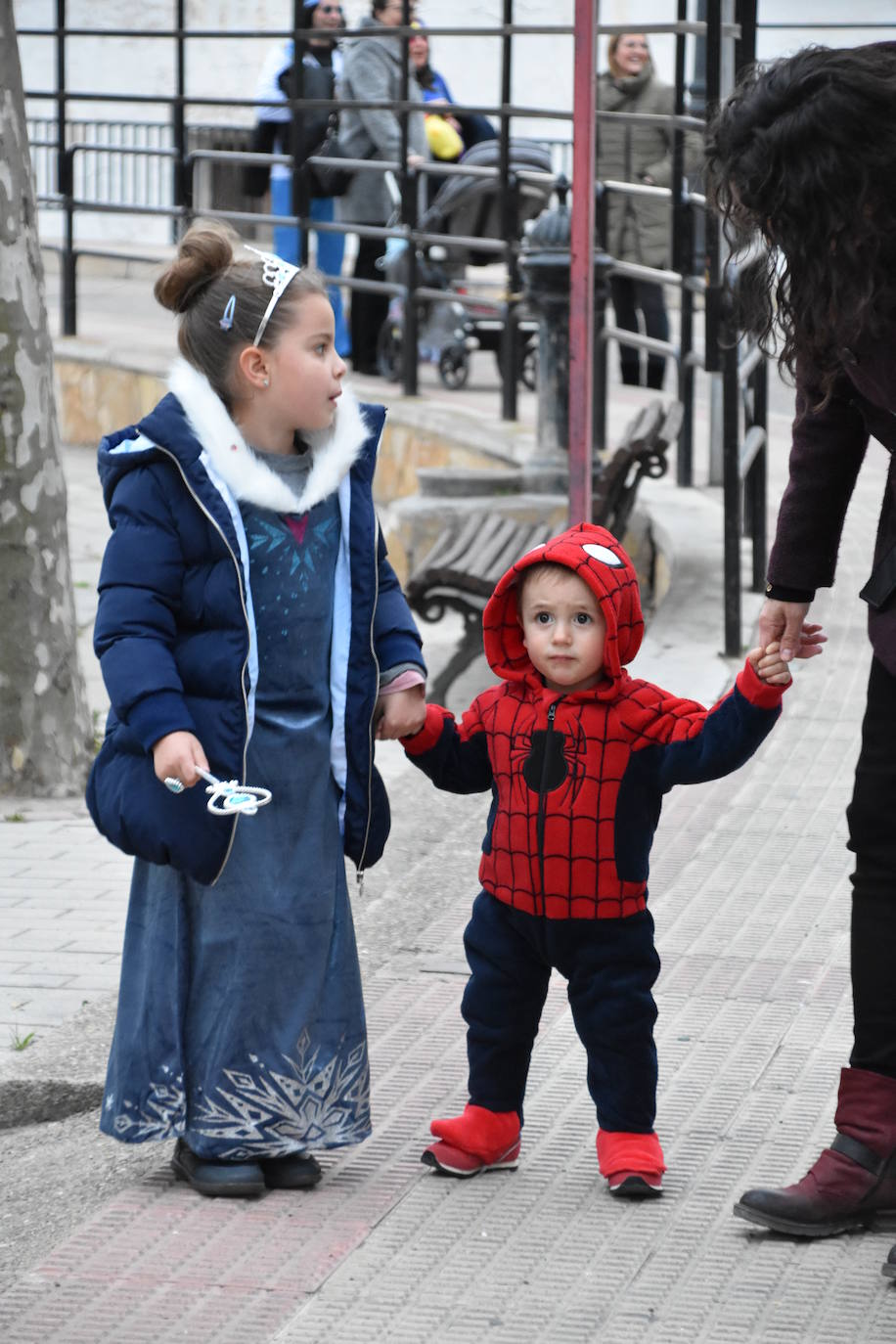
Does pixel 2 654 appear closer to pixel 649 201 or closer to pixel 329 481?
pixel 329 481

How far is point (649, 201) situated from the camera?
10.3 m

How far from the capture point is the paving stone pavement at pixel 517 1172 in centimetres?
292

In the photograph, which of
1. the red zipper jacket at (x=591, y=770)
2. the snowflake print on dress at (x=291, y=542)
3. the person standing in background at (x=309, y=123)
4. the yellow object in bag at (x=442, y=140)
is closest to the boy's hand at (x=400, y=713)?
the red zipper jacket at (x=591, y=770)

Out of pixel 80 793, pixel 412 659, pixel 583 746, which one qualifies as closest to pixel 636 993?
pixel 583 746

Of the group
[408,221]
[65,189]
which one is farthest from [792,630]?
A: [65,189]

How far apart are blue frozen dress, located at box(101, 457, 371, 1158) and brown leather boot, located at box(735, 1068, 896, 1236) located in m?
0.72

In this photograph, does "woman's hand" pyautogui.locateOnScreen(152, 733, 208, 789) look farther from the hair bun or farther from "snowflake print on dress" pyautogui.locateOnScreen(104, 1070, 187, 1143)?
the hair bun

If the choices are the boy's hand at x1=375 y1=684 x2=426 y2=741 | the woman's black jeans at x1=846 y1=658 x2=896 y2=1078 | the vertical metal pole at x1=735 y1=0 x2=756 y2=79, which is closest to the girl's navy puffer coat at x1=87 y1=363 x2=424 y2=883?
the boy's hand at x1=375 y1=684 x2=426 y2=741

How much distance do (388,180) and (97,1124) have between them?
896 centimetres

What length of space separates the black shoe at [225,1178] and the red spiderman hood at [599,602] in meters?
0.90

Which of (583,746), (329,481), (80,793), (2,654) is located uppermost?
(329,481)

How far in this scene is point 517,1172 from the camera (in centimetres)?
343

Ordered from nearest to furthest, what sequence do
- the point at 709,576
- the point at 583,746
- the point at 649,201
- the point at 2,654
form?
the point at 583,746
the point at 2,654
the point at 709,576
the point at 649,201

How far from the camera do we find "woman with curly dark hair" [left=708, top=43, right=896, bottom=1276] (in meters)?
2.82
